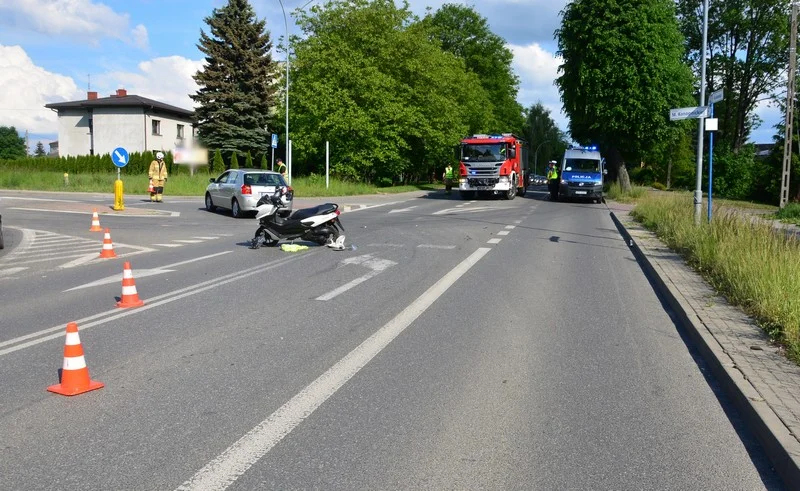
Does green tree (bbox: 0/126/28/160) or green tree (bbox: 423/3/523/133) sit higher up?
green tree (bbox: 423/3/523/133)

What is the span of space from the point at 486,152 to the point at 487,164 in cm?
70

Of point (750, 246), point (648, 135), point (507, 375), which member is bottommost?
point (507, 375)

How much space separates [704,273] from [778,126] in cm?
3690

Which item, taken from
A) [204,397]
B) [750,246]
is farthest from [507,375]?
[750,246]

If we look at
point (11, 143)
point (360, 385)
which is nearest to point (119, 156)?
point (360, 385)

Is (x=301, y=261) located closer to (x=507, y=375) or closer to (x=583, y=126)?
(x=507, y=375)

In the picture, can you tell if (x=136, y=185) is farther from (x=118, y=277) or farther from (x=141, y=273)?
(x=118, y=277)

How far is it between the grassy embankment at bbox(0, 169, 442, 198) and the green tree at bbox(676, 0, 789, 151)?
1275 inches

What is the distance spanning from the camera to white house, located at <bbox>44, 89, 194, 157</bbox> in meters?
59.6

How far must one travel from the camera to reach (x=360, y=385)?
5207 millimetres

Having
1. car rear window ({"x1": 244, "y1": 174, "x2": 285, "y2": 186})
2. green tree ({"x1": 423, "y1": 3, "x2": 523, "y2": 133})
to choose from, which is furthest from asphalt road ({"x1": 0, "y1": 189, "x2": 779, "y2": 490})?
green tree ({"x1": 423, "y1": 3, "x2": 523, "y2": 133})

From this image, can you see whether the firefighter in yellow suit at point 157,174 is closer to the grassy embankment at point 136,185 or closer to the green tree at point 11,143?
the grassy embankment at point 136,185

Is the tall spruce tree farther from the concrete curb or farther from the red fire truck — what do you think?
the concrete curb

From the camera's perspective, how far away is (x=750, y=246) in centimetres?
953
